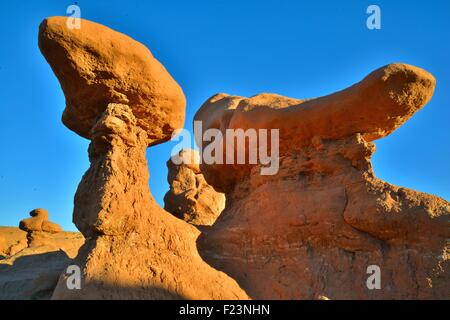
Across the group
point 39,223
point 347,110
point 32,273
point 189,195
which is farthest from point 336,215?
point 39,223

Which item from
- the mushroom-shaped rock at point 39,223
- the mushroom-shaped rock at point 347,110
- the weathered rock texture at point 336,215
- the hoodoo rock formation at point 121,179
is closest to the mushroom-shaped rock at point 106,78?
the hoodoo rock formation at point 121,179

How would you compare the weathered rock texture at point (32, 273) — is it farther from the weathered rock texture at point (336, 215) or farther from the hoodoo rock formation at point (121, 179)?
the weathered rock texture at point (336, 215)

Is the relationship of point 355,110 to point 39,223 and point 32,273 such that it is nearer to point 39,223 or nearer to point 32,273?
point 32,273

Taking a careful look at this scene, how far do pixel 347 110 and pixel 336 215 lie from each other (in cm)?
148

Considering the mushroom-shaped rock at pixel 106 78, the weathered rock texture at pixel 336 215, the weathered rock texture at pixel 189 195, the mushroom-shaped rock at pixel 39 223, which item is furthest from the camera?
the mushroom-shaped rock at pixel 39 223

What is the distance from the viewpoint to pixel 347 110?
5.74 meters

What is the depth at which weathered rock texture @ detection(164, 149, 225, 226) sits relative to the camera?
8742 millimetres

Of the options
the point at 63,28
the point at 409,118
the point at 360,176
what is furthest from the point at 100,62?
the point at 409,118

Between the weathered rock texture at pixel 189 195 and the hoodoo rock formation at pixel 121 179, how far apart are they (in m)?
2.99

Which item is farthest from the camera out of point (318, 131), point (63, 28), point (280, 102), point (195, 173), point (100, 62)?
point (195, 173)

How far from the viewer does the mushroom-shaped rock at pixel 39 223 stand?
12.7 m

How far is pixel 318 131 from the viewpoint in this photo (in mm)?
5961
